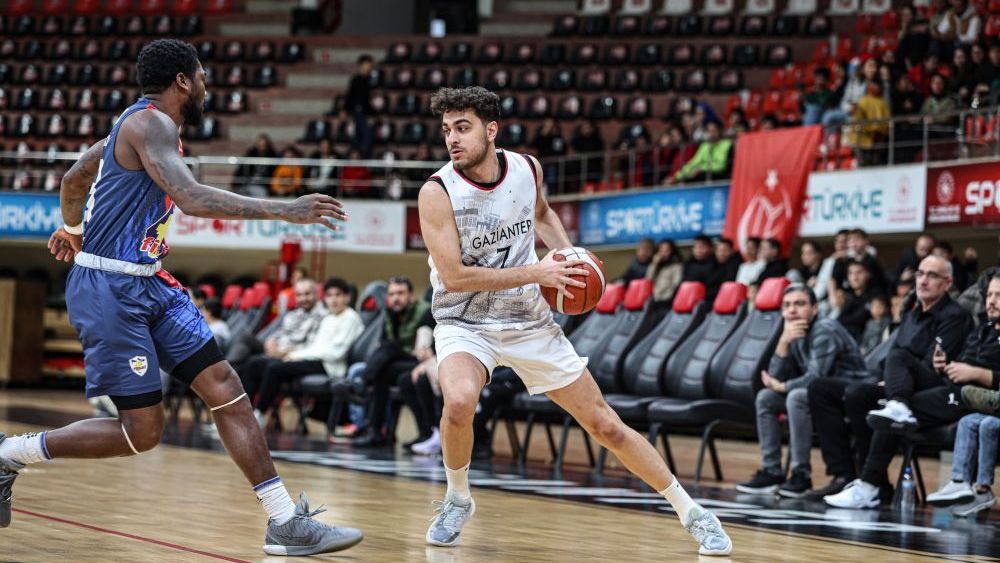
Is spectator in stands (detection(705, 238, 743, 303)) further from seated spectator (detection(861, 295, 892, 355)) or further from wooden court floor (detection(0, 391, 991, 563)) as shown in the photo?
wooden court floor (detection(0, 391, 991, 563))

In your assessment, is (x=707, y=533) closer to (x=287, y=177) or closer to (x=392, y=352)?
(x=392, y=352)

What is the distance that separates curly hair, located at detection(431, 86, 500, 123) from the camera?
4906mm

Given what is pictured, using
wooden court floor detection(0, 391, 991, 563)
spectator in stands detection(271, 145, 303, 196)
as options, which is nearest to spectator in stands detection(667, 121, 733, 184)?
spectator in stands detection(271, 145, 303, 196)

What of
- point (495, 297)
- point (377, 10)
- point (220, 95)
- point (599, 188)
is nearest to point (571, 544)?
point (495, 297)

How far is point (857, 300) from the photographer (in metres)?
10.9

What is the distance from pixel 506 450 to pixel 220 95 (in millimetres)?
14644

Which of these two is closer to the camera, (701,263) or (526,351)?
(526,351)

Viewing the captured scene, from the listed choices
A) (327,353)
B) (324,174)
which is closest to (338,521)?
(327,353)

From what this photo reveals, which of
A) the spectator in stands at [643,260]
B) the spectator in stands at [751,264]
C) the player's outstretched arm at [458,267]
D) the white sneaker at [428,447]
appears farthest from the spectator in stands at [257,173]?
the player's outstretched arm at [458,267]

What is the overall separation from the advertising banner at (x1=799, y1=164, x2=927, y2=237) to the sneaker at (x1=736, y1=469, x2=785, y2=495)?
18.8ft

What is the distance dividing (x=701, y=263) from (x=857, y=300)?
2800 millimetres

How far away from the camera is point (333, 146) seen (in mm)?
20922

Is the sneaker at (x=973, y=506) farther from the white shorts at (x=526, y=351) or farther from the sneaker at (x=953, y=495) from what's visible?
the white shorts at (x=526, y=351)

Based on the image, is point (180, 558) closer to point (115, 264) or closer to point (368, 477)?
point (115, 264)
